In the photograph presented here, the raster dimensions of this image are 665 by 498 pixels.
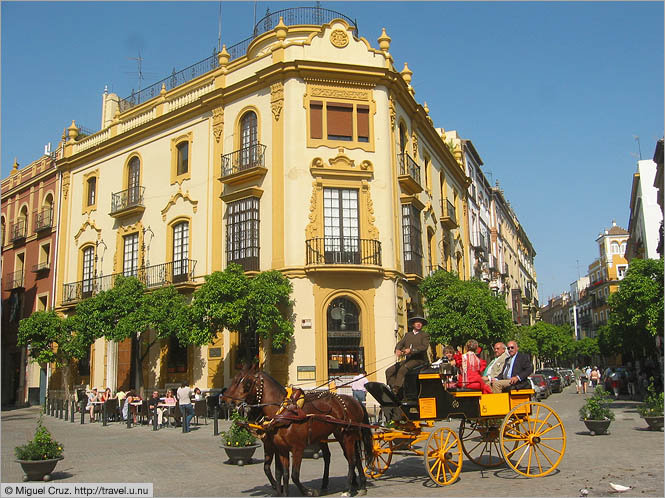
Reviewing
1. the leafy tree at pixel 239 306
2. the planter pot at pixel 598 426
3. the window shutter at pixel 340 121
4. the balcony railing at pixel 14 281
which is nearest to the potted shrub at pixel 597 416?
the planter pot at pixel 598 426

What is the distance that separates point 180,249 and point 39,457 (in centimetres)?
1653

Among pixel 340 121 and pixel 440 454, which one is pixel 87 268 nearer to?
pixel 340 121

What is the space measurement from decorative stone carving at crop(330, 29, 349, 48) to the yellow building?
0.14 ft

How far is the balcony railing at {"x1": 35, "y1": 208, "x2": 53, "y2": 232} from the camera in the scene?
34312 mm

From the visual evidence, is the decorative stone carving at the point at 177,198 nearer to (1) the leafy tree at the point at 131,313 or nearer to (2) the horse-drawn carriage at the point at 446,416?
(1) the leafy tree at the point at 131,313

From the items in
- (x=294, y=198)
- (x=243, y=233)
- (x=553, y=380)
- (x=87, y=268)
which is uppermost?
(x=294, y=198)

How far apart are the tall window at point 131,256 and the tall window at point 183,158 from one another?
389cm

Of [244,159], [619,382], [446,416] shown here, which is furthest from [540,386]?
[446,416]

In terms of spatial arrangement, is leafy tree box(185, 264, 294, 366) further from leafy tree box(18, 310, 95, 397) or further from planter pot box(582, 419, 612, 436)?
planter pot box(582, 419, 612, 436)

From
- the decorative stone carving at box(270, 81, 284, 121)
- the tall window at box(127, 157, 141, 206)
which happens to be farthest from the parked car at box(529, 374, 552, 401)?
the tall window at box(127, 157, 141, 206)

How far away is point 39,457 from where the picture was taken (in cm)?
1096

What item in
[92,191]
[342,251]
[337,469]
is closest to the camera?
[337,469]

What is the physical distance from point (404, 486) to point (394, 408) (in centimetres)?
120

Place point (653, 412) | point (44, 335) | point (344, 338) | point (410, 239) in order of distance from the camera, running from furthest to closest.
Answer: point (44, 335), point (410, 239), point (344, 338), point (653, 412)
